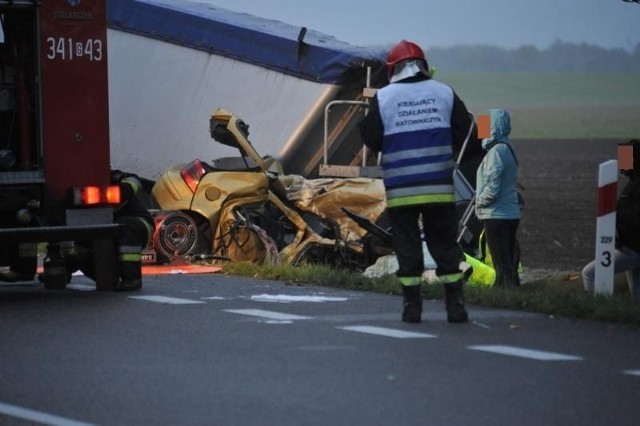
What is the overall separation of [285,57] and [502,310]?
784cm

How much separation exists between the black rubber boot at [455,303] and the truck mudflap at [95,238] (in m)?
3.06

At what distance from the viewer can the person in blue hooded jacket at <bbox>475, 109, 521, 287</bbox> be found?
14062 mm

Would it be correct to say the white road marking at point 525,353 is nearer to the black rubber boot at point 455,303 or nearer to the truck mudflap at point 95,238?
the black rubber boot at point 455,303

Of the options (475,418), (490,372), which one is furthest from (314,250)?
(475,418)

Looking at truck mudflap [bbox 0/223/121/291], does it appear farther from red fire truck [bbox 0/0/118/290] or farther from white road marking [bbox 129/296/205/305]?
white road marking [bbox 129/296/205/305]

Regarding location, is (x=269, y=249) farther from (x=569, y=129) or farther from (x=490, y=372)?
(x=569, y=129)

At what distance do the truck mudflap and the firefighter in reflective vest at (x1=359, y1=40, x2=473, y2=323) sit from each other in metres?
2.66

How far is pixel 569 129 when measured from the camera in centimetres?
7962

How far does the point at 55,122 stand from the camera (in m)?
12.8

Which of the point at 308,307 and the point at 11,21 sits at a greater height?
the point at 11,21

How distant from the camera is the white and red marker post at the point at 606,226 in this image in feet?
41.2

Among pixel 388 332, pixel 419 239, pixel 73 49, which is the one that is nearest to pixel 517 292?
pixel 419 239

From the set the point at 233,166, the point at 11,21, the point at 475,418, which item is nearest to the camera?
the point at 475,418

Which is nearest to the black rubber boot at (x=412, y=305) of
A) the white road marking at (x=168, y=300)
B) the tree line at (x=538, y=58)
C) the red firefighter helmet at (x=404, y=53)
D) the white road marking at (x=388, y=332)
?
the white road marking at (x=388, y=332)
